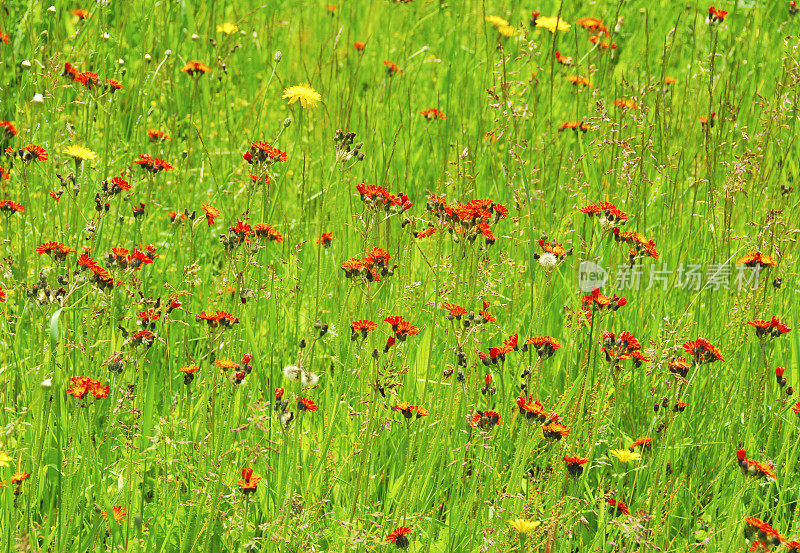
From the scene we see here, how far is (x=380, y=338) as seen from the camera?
249cm

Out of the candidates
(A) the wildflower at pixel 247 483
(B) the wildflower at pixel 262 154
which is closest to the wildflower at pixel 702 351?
(A) the wildflower at pixel 247 483

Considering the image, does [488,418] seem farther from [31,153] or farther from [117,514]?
[31,153]

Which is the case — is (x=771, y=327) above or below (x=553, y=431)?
above

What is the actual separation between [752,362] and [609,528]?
3.15 feet

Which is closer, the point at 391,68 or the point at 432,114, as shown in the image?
the point at 432,114

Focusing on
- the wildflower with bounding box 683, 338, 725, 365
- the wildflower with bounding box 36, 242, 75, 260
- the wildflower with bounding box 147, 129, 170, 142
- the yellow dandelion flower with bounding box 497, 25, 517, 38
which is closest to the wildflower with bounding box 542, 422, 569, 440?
the wildflower with bounding box 683, 338, 725, 365

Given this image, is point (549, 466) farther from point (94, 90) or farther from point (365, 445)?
point (94, 90)

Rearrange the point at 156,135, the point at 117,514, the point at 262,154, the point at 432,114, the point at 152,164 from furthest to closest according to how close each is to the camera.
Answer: the point at 432,114, the point at 156,135, the point at 152,164, the point at 262,154, the point at 117,514

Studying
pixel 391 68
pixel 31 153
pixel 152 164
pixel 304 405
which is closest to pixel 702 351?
pixel 304 405

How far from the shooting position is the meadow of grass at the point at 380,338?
1.83m

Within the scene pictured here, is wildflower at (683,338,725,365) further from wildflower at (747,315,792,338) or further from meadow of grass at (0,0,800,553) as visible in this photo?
wildflower at (747,315,792,338)

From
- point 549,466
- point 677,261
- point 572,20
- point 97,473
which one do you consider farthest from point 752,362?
point 572,20

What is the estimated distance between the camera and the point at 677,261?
3205 millimetres

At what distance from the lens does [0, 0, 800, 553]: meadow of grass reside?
6.01 feet
